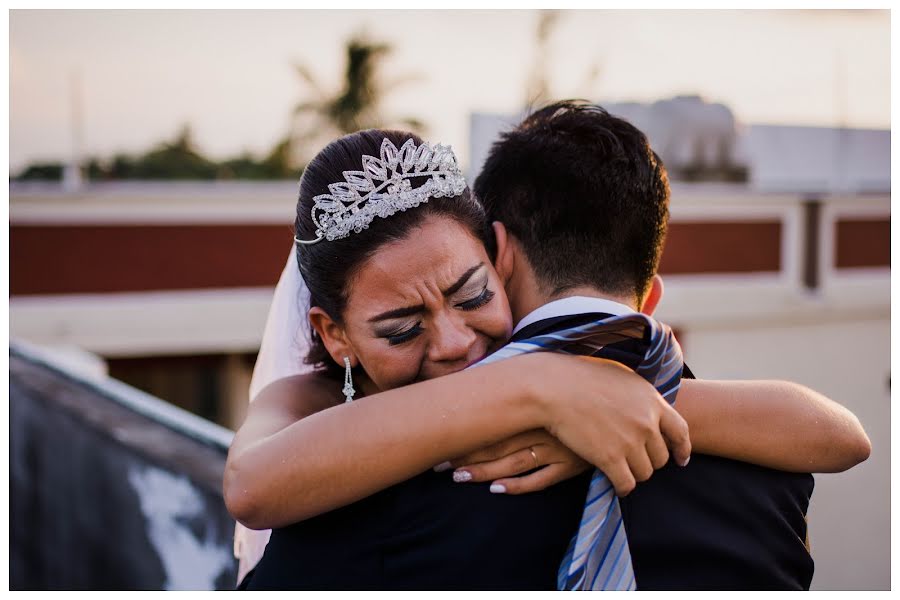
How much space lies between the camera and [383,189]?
5.68 ft

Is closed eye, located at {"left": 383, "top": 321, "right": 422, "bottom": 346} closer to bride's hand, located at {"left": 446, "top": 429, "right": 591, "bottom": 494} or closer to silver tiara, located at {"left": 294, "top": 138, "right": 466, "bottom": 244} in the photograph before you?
silver tiara, located at {"left": 294, "top": 138, "right": 466, "bottom": 244}

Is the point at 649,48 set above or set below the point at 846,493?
above

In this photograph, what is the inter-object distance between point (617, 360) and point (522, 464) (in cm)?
24

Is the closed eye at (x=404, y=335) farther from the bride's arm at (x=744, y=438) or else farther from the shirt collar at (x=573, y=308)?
the bride's arm at (x=744, y=438)

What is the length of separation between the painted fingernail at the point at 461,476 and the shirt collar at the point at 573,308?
303mm

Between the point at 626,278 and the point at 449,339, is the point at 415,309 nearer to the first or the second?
the point at 449,339

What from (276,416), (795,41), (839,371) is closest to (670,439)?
(276,416)

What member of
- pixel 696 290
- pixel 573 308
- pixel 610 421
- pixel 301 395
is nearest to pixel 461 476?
pixel 610 421

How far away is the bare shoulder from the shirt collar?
1.79ft

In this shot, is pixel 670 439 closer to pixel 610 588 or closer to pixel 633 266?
pixel 610 588
